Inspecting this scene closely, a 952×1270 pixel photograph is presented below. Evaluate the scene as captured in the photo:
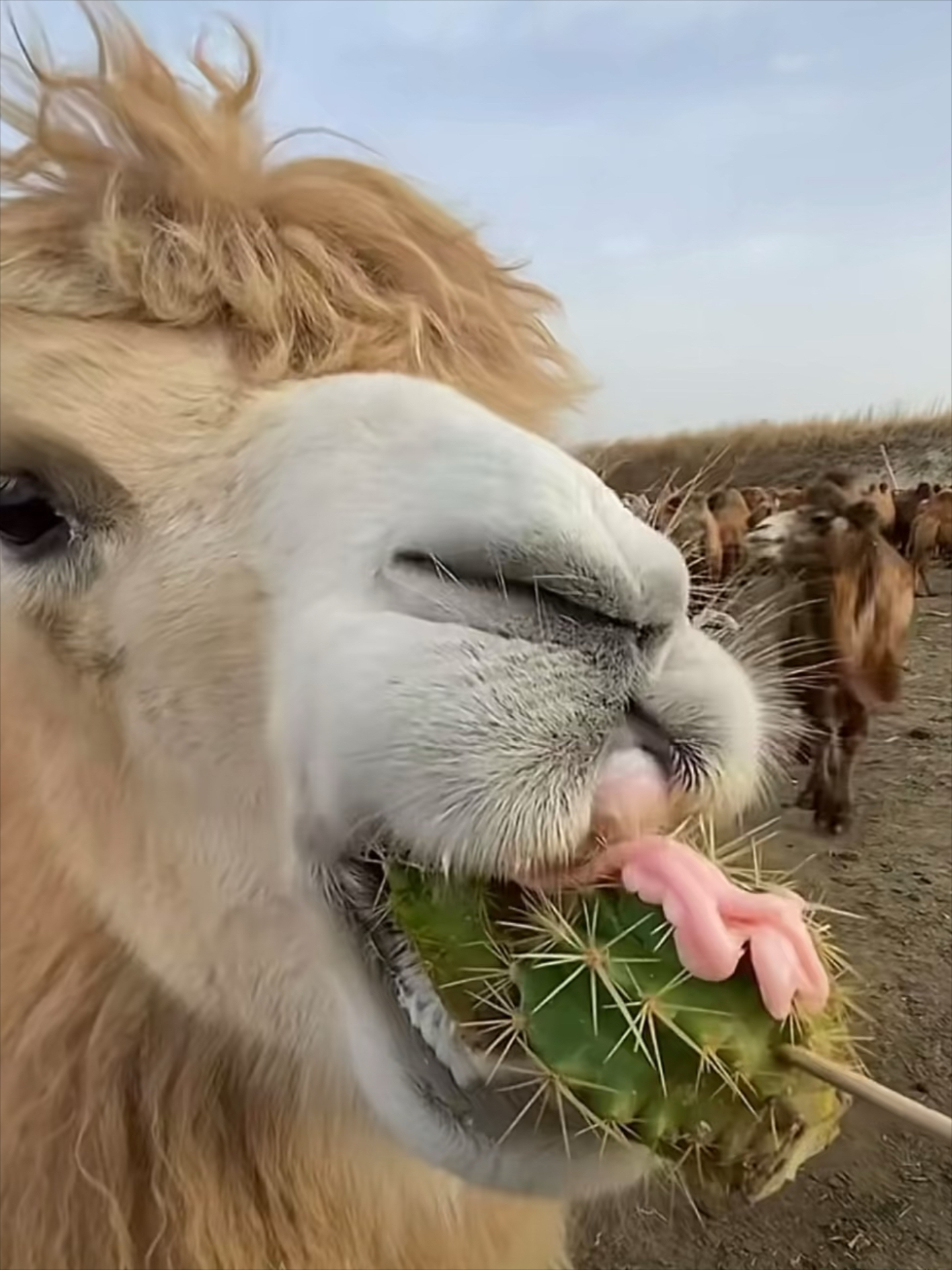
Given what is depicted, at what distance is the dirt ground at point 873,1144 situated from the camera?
2510 millimetres

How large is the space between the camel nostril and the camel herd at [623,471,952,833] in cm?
300

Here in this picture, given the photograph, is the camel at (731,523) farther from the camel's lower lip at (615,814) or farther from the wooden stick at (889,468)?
the camel's lower lip at (615,814)

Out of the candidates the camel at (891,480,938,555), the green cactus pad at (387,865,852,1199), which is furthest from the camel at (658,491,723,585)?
the camel at (891,480,938,555)

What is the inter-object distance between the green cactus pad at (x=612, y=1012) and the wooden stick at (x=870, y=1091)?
0.01 meters

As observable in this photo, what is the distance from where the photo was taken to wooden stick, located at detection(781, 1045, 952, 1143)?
848 millimetres

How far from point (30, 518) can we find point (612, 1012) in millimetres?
635

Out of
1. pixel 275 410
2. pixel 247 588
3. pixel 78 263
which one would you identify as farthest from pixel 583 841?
pixel 78 263

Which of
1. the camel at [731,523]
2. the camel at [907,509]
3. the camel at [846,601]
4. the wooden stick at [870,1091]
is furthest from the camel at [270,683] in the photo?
the camel at [907,509]

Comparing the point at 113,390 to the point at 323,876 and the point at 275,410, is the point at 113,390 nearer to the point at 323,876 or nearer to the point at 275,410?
the point at 275,410

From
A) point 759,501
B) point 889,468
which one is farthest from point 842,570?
point 889,468

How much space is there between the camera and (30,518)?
119 centimetres

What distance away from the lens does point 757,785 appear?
1.17 metres

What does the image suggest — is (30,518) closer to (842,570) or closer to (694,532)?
(694,532)

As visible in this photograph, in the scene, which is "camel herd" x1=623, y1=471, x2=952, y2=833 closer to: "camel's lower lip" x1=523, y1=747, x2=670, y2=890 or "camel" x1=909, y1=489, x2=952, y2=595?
"camel" x1=909, y1=489, x2=952, y2=595
